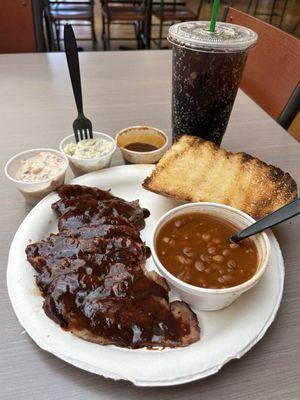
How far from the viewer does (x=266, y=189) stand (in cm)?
128

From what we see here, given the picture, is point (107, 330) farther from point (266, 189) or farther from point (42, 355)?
point (266, 189)

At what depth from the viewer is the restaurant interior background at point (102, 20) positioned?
9.71ft

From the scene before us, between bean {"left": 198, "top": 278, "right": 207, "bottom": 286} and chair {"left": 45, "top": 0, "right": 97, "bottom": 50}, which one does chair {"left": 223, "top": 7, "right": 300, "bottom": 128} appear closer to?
bean {"left": 198, "top": 278, "right": 207, "bottom": 286}

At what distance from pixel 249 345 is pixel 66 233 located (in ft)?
2.03

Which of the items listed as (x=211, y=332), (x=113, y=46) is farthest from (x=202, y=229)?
(x=113, y=46)

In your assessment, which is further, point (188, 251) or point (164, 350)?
point (188, 251)

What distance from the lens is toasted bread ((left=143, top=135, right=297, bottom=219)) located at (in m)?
1.25

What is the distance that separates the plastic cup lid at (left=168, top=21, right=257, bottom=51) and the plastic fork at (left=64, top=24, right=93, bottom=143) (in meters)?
0.40

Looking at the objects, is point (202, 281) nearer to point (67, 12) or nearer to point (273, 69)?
point (273, 69)

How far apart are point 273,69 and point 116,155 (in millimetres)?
1286

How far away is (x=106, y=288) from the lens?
89 cm

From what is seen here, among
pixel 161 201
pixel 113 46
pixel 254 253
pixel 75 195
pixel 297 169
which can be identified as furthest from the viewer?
pixel 113 46

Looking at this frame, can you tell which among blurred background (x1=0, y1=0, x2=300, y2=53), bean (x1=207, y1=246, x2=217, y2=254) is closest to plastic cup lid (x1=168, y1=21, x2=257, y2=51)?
bean (x1=207, y1=246, x2=217, y2=254)

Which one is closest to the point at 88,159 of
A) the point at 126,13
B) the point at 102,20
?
the point at 126,13
